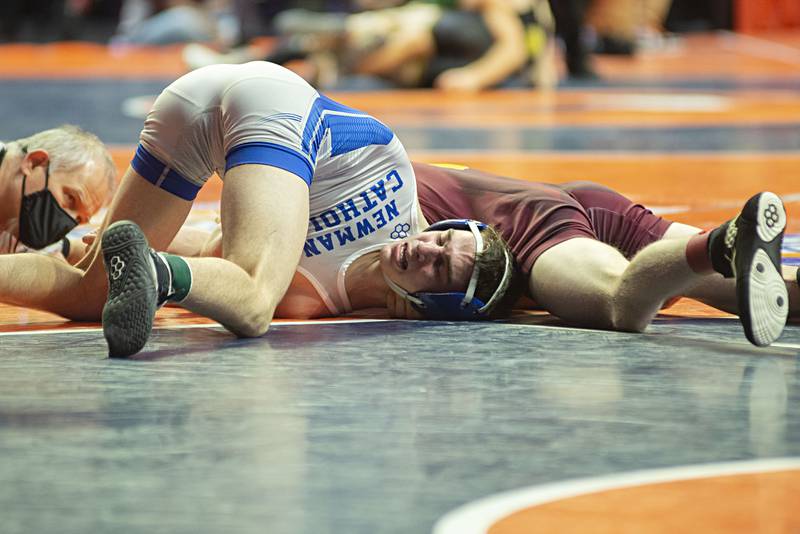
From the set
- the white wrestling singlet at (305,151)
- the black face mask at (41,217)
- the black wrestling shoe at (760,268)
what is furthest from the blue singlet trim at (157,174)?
the black wrestling shoe at (760,268)

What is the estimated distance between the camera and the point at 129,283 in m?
2.93

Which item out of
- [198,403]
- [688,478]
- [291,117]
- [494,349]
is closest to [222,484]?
[198,403]

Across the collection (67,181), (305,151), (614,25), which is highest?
(305,151)

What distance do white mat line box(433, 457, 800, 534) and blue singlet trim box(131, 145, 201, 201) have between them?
1680 millimetres

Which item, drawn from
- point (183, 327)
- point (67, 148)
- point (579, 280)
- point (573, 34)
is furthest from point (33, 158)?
point (573, 34)

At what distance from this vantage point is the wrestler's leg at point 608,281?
328 centimetres

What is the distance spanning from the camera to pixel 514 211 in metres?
3.80

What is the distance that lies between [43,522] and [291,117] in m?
1.58

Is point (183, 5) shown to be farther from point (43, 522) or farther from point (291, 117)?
point (43, 522)

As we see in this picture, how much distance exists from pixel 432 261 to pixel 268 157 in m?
0.47

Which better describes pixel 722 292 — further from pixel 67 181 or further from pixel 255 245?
pixel 67 181

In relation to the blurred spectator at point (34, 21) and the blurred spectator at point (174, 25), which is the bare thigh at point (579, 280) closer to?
the blurred spectator at point (174, 25)

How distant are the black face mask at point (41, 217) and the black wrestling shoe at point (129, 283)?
98 cm

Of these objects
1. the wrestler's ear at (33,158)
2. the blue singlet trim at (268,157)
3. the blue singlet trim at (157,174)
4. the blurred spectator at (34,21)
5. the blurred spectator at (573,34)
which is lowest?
the blurred spectator at (34,21)
